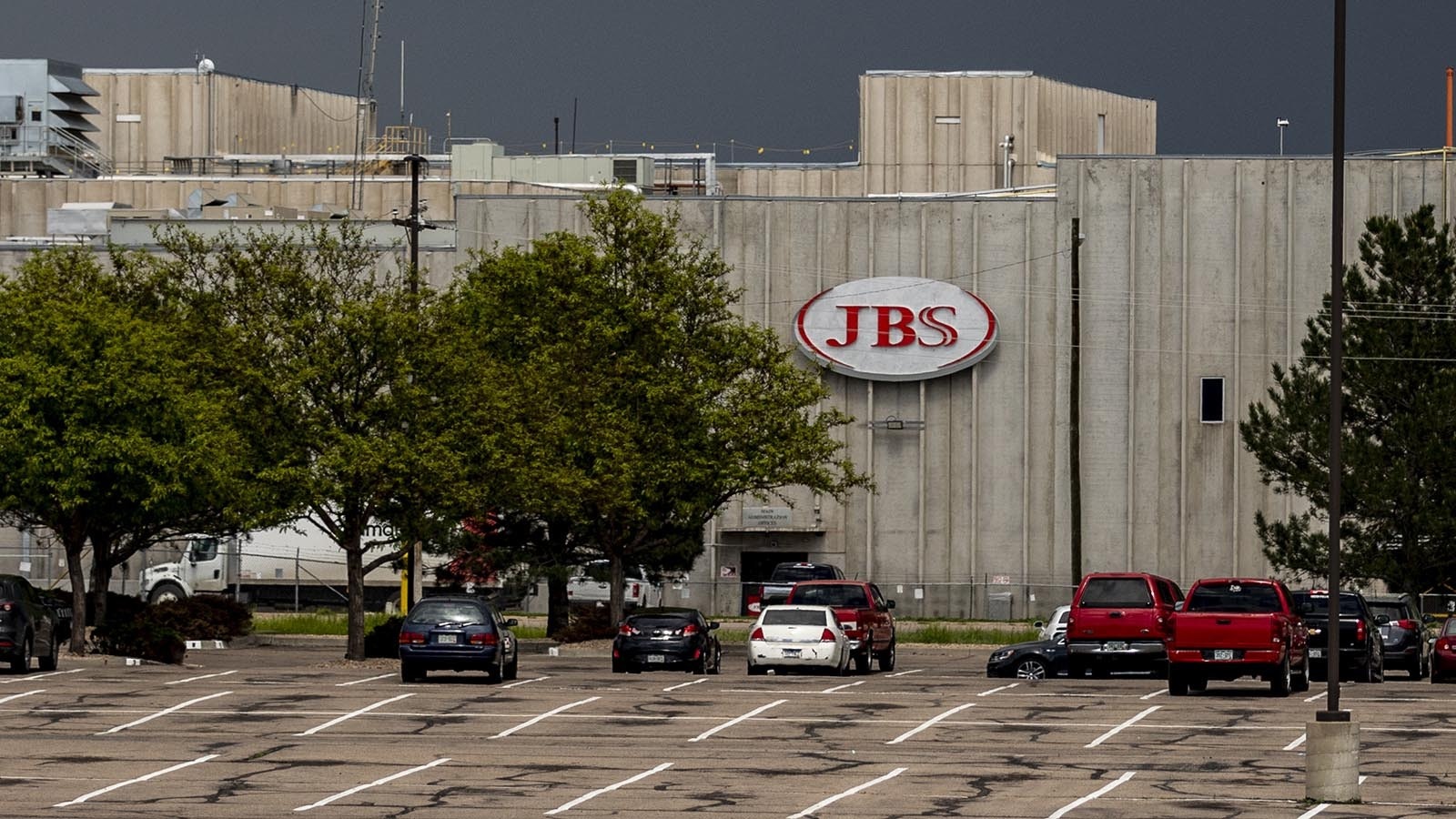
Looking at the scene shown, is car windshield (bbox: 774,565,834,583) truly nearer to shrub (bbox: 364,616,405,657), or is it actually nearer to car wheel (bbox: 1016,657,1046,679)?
shrub (bbox: 364,616,405,657)

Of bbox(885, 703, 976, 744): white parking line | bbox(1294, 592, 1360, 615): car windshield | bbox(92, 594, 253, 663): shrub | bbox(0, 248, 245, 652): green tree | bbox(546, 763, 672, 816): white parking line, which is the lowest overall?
bbox(546, 763, 672, 816): white parking line

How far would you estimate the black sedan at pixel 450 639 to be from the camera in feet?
121

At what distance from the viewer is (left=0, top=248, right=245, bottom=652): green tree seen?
42.8m

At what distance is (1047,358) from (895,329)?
4.65 m

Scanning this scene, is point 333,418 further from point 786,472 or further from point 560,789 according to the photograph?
point 560,789

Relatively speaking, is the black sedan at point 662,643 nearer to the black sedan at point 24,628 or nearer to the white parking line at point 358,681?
the white parking line at point 358,681

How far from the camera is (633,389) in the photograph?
172ft

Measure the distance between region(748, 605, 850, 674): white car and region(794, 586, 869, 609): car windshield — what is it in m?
1.81

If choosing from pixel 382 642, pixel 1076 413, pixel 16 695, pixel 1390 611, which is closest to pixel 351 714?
pixel 16 695

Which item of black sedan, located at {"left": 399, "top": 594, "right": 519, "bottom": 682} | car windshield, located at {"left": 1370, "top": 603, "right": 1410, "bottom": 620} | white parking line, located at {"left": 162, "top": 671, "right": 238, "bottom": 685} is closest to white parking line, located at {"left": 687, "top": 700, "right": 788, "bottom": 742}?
black sedan, located at {"left": 399, "top": 594, "right": 519, "bottom": 682}

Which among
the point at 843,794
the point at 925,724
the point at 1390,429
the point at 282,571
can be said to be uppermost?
the point at 1390,429

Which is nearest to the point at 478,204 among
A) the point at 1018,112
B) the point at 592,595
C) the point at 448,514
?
the point at 592,595

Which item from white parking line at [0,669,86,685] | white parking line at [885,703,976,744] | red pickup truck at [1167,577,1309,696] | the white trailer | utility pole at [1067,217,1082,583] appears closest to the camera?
white parking line at [885,703,976,744]

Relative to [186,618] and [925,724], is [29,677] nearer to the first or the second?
[186,618]
